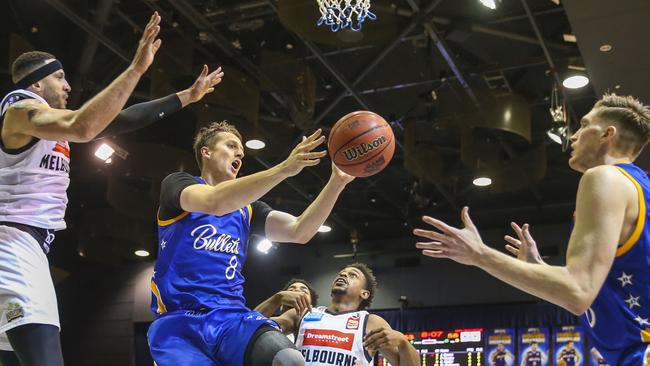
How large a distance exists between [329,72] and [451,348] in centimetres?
613

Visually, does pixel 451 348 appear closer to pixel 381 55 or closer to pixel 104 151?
pixel 381 55

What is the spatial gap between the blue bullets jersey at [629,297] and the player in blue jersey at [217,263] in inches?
53.0

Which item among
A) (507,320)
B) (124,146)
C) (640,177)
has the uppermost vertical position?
(124,146)

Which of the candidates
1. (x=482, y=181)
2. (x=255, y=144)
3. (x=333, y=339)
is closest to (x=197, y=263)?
(x=333, y=339)

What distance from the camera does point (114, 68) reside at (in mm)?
11164

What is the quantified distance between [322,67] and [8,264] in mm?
8503

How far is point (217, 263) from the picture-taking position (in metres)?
4.08

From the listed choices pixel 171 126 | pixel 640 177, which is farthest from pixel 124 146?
pixel 640 177

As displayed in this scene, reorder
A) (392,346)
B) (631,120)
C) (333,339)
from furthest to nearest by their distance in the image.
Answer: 1. (333,339)
2. (392,346)
3. (631,120)

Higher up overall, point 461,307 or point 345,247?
point 345,247

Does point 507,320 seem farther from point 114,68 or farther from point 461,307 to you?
point 114,68

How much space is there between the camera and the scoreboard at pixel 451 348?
1443cm

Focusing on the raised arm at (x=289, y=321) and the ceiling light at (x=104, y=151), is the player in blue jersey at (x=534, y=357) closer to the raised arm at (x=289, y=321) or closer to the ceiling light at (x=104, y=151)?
the ceiling light at (x=104, y=151)

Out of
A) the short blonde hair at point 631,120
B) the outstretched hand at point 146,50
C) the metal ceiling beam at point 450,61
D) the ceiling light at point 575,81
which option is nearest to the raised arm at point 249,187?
the outstretched hand at point 146,50
